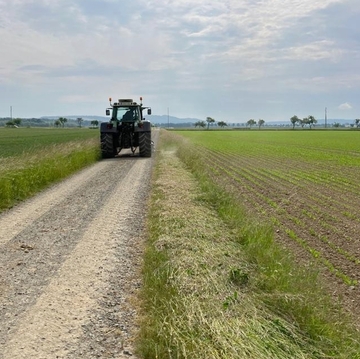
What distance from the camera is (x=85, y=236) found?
269 inches

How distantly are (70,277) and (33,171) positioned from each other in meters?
7.75

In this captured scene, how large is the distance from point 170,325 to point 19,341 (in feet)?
4.26

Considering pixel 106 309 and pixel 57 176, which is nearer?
pixel 106 309

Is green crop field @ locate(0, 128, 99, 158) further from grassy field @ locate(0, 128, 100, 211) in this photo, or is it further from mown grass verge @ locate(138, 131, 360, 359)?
mown grass verge @ locate(138, 131, 360, 359)

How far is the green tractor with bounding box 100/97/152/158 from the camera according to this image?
20297 millimetres

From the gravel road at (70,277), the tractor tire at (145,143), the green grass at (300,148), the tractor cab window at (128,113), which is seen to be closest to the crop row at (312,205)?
the gravel road at (70,277)

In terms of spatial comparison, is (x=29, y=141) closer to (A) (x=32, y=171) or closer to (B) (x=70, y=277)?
(A) (x=32, y=171)

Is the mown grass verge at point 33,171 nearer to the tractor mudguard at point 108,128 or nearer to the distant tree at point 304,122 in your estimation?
the tractor mudguard at point 108,128

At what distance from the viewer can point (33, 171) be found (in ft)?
39.6

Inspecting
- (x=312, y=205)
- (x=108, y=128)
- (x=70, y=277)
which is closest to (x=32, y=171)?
(x=70, y=277)

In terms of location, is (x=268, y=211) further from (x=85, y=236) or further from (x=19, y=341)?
(x=19, y=341)

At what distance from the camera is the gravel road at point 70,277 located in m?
3.59

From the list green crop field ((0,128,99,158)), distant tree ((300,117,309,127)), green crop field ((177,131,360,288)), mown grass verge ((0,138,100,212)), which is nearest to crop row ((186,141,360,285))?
green crop field ((177,131,360,288))

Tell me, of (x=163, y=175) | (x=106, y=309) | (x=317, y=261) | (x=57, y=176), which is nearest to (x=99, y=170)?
(x=57, y=176)
